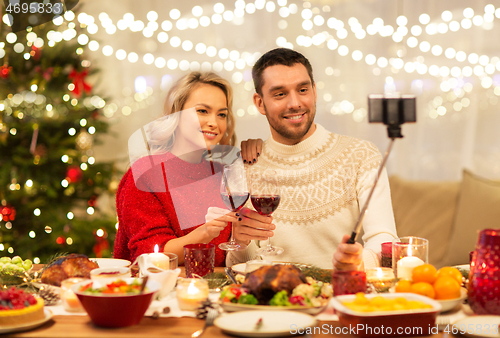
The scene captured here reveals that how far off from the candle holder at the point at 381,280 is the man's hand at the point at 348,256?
0.05 metres

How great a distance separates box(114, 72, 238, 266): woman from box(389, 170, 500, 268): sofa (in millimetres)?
1237

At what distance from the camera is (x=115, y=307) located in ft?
3.26

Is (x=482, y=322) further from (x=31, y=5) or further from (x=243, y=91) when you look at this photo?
(x=31, y=5)

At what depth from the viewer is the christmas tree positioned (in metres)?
3.39

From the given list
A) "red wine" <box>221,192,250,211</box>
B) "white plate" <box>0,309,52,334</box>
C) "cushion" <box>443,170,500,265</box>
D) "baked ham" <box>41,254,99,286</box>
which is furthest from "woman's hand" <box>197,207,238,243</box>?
"cushion" <box>443,170,500,265</box>

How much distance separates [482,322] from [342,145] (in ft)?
4.50

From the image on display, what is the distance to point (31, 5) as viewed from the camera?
3.43m

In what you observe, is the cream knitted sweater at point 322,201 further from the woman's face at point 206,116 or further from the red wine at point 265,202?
the red wine at point 265,202

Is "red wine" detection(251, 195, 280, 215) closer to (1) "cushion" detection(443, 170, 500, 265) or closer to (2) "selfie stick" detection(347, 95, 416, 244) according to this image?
(2) "selfie stick" detection(347, 95, 416, 244)

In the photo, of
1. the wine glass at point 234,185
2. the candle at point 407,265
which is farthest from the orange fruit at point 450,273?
the wine glass at point 234,185

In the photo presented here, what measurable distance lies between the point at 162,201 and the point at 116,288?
987 millimetres

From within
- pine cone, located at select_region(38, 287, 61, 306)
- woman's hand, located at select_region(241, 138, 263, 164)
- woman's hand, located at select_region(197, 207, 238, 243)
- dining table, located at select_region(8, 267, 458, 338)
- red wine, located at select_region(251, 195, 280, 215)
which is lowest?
dining table, located at select_region(8, 267, 458, 338)

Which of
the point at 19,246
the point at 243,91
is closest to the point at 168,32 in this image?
the point at 243,91

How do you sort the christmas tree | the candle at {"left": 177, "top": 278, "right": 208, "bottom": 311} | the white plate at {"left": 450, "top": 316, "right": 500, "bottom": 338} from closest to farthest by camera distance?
1. the white plate at {"left": 450, "top": 316, "right": 500, "bottom": 338}
2. the candle at {"left": 177, "top": 278, "right": 208, "bottom": 311}
3. the christmas tree
